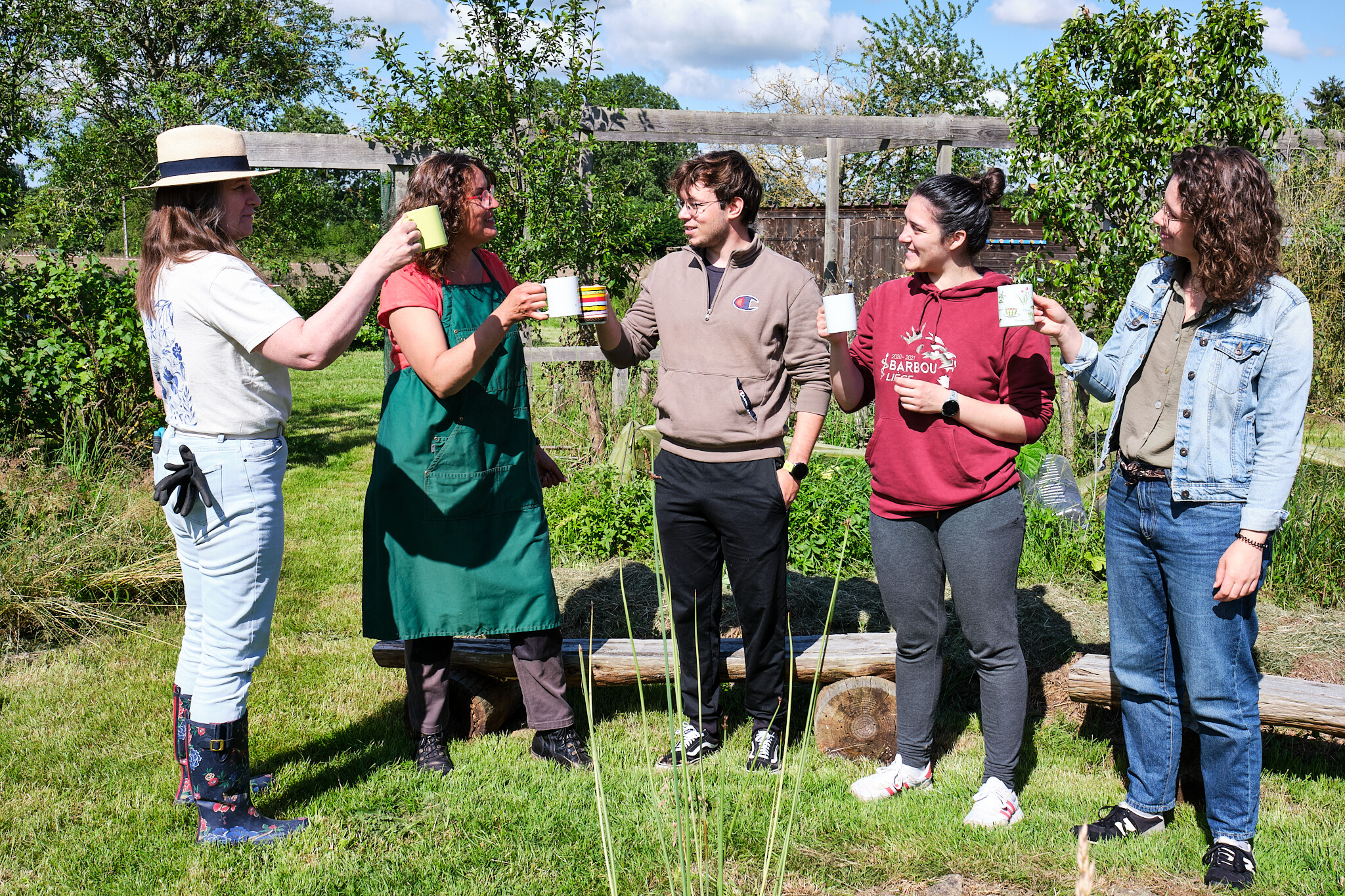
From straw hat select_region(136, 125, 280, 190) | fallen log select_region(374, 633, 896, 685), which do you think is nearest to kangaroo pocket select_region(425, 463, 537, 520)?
fallen log select_region(374, 633, 896, 685)

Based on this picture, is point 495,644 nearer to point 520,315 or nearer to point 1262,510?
point 520,315

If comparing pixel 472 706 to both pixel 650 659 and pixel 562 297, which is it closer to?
pixel 650 659

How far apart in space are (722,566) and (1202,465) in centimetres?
150

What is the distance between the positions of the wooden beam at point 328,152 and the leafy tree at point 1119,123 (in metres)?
4.01

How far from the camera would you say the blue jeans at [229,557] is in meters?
2.55

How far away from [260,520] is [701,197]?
1.66 m

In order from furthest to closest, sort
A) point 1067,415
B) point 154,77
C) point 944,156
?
point 154,77
point 944,156
point 1067,415

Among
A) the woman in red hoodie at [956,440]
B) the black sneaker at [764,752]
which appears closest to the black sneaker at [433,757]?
the black sneaker at [764,752]

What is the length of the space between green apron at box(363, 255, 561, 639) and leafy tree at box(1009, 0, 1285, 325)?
12.5 feet

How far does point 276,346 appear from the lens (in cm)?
243

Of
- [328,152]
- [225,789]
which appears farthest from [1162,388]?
[328,152]

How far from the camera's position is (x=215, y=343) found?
2.51m

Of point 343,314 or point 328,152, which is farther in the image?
point 328,152

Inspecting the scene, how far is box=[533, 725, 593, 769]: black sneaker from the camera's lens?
3307 millimetres
